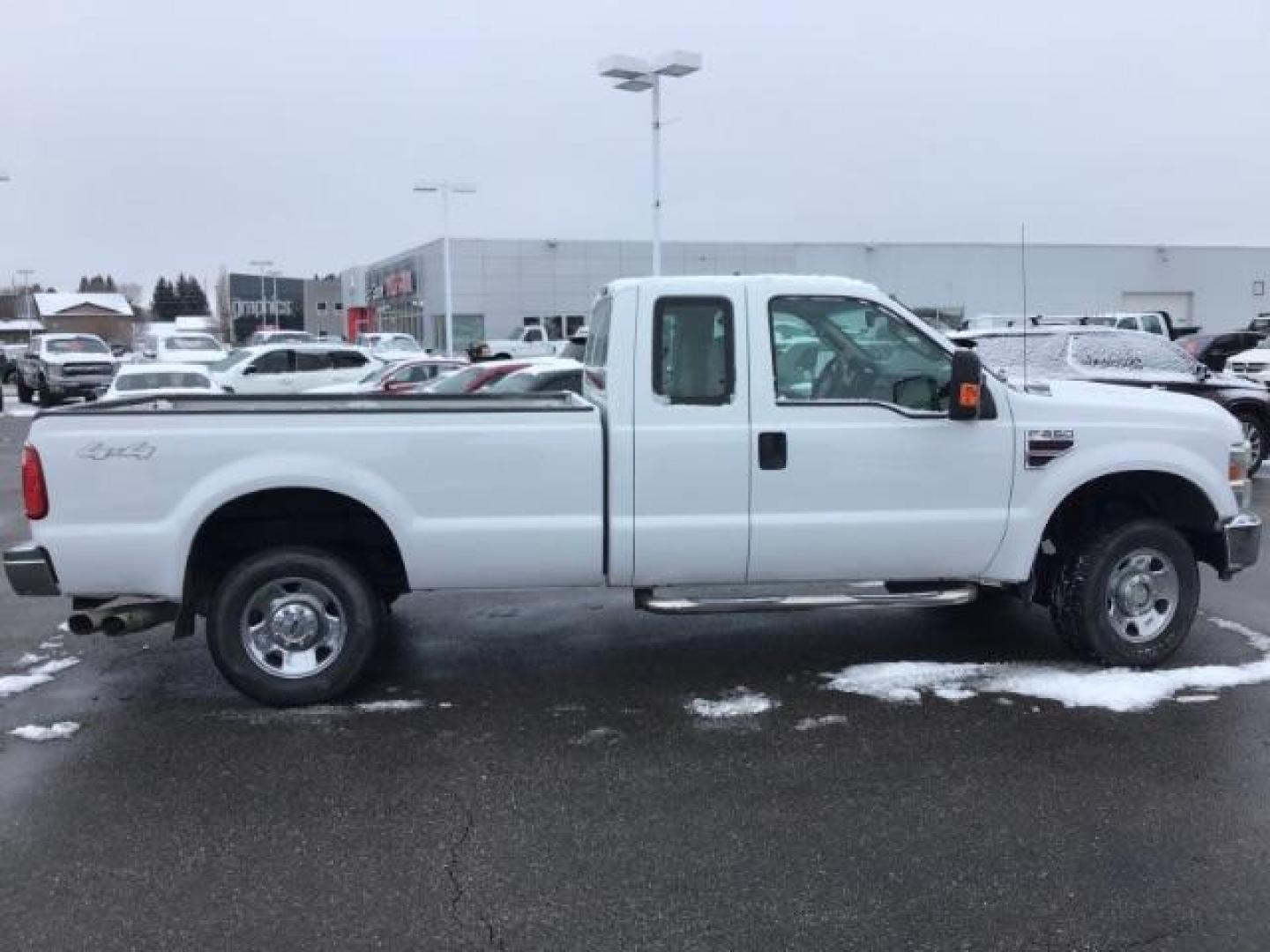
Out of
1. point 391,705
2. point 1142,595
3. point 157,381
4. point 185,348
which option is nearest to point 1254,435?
point 1142,595

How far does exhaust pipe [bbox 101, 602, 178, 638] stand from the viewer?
5.45m

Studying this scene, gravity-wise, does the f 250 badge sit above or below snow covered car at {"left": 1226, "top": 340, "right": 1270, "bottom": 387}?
below

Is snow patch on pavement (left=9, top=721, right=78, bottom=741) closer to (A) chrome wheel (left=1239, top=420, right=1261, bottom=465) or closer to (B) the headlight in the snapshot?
(B) the headlight

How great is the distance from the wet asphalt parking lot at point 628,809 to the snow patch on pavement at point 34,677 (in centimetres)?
7

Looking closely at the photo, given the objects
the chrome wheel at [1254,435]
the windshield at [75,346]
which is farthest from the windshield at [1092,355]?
the windshield at [75,346]

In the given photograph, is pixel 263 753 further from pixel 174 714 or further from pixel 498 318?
pixel 498 318

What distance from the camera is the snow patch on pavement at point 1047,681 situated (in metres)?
5.74

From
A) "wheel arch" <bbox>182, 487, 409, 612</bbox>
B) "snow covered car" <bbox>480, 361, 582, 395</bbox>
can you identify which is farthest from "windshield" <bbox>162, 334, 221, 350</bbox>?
"wheel arch" <bbox>182, 487, 409, 612</bbox>

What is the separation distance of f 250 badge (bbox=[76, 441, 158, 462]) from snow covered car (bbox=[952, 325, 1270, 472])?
9.42 meters

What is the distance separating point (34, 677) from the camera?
6.32m

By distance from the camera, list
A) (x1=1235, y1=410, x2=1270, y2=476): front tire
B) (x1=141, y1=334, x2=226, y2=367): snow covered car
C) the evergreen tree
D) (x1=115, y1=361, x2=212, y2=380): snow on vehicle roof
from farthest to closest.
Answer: the evergreen tree < (x1=141, y1=334, x2=226, y2=367): snow covered car < (x1=115, y1=361, x2=212, y2=380): snow on vehicle roof < (x1=1235, y1=410, x2=1270, y2=476): front tire

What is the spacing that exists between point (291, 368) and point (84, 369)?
8.92 metres

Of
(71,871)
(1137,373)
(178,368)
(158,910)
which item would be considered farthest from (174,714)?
(178,368)

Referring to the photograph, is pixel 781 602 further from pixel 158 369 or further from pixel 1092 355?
pixel 158 369
